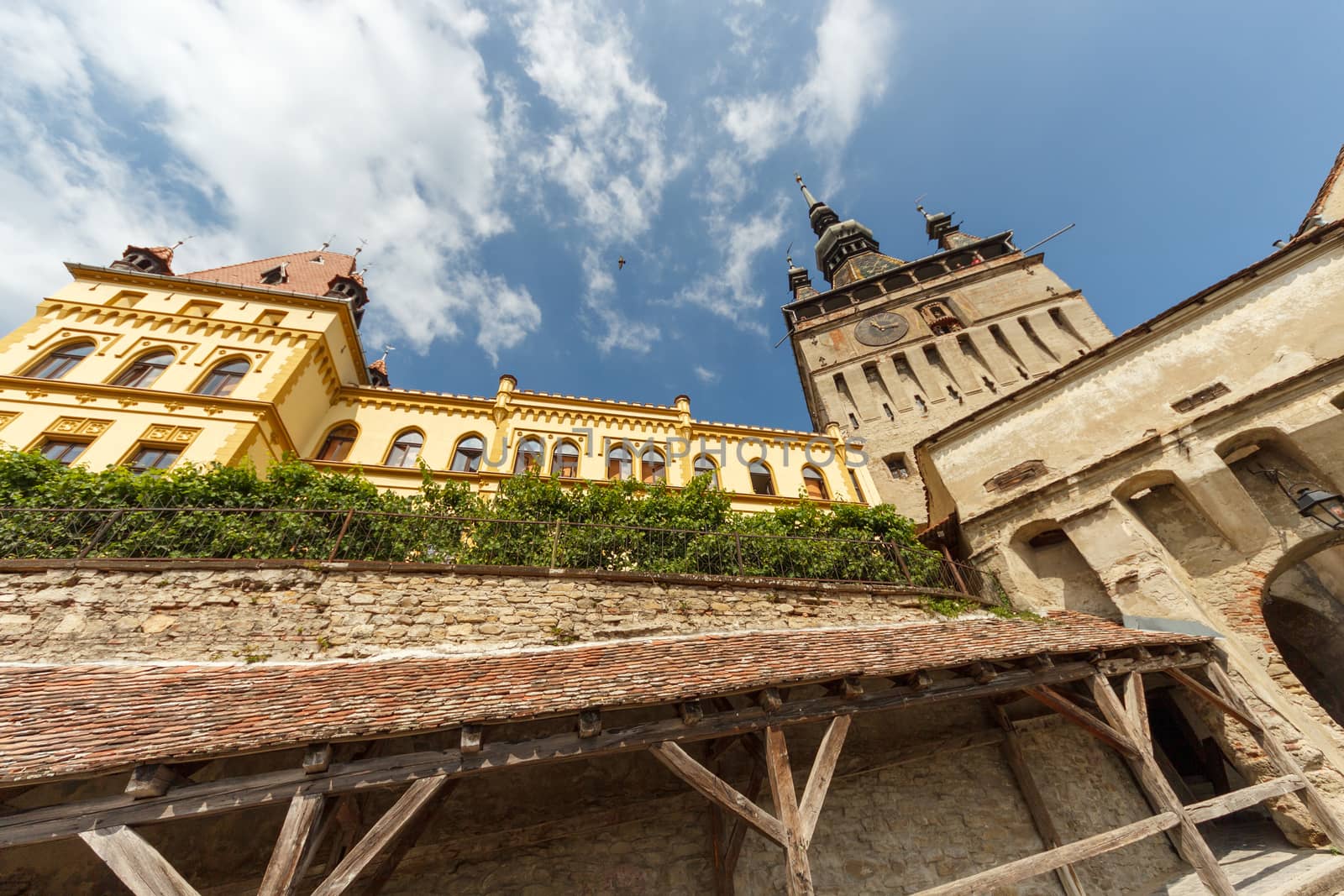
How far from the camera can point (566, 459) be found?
15.8 metres

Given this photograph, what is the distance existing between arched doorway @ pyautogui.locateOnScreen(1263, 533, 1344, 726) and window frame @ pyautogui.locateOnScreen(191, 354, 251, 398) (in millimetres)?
24631

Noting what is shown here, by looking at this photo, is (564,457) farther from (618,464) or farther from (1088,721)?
(1088,721)

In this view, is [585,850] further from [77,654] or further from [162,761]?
[77,654]

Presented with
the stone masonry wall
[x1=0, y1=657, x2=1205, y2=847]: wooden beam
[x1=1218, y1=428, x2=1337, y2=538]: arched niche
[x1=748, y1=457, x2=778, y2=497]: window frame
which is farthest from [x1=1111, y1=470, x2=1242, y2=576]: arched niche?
[x1=748, y1=457, x2=778, y2=497]: window frame

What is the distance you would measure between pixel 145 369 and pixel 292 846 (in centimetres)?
1587

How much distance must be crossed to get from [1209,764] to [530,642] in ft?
44.5

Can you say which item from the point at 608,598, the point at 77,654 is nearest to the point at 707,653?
the point at 608,598

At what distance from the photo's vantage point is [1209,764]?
31.6 ft

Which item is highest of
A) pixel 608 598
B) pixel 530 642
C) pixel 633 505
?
pixel 633 505

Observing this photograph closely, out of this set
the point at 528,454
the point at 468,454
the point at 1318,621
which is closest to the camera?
the point at 1318,621

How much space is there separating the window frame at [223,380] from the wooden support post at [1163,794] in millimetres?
18825

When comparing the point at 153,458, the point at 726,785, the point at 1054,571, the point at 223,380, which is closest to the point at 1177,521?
the point at 1054,571

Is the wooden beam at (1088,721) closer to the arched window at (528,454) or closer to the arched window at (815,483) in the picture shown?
the arched window at (815,483)

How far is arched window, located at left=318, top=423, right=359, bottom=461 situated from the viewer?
14.4 metres
